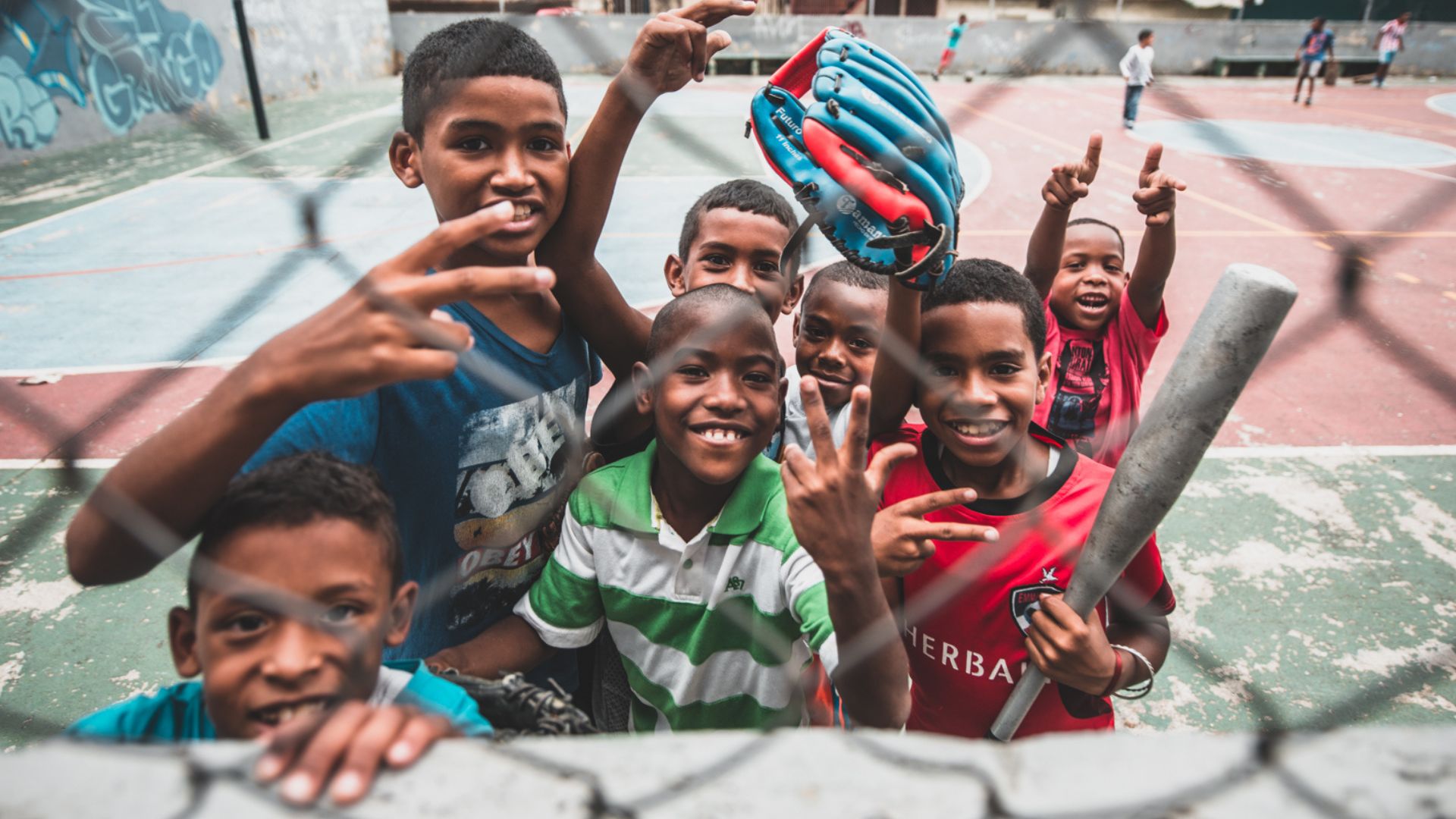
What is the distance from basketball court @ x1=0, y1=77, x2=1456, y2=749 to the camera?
1.91 meters

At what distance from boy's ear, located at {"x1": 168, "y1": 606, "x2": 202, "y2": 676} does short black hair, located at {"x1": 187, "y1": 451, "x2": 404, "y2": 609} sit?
0.02m

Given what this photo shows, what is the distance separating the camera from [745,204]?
1.67m

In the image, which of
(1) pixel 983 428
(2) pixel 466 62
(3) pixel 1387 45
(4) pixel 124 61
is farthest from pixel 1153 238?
(3) pixel 1387 45

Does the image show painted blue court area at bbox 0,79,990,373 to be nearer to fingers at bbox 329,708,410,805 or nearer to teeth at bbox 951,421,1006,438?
teeth at bbox 951,421,1006,438

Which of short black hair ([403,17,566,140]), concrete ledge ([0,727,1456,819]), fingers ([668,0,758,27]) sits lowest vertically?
concrete ledge ([0,727,1456,819])

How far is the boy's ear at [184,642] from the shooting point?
78 centimetres

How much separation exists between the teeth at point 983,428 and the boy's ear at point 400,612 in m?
0.82

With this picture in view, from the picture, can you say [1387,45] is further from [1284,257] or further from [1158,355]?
[1158,355]

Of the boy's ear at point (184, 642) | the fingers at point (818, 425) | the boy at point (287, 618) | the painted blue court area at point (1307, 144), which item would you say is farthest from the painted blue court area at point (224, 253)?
the painted blue court area at point (1307, 144)

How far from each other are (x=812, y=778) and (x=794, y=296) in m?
1.54

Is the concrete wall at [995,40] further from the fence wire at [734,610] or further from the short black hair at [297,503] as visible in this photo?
the short black hair at [297,503]

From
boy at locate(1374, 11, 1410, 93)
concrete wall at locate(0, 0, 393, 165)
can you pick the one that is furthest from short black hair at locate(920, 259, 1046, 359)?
boy at locate(1374, 11, 1410, 93)

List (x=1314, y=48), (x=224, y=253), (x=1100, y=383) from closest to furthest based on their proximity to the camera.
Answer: (x=1100, y=383), (x=224, y=253), (x=1314, y=48)

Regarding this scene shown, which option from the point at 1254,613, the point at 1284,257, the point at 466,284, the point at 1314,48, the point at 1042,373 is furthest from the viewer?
the point at 1314,48
